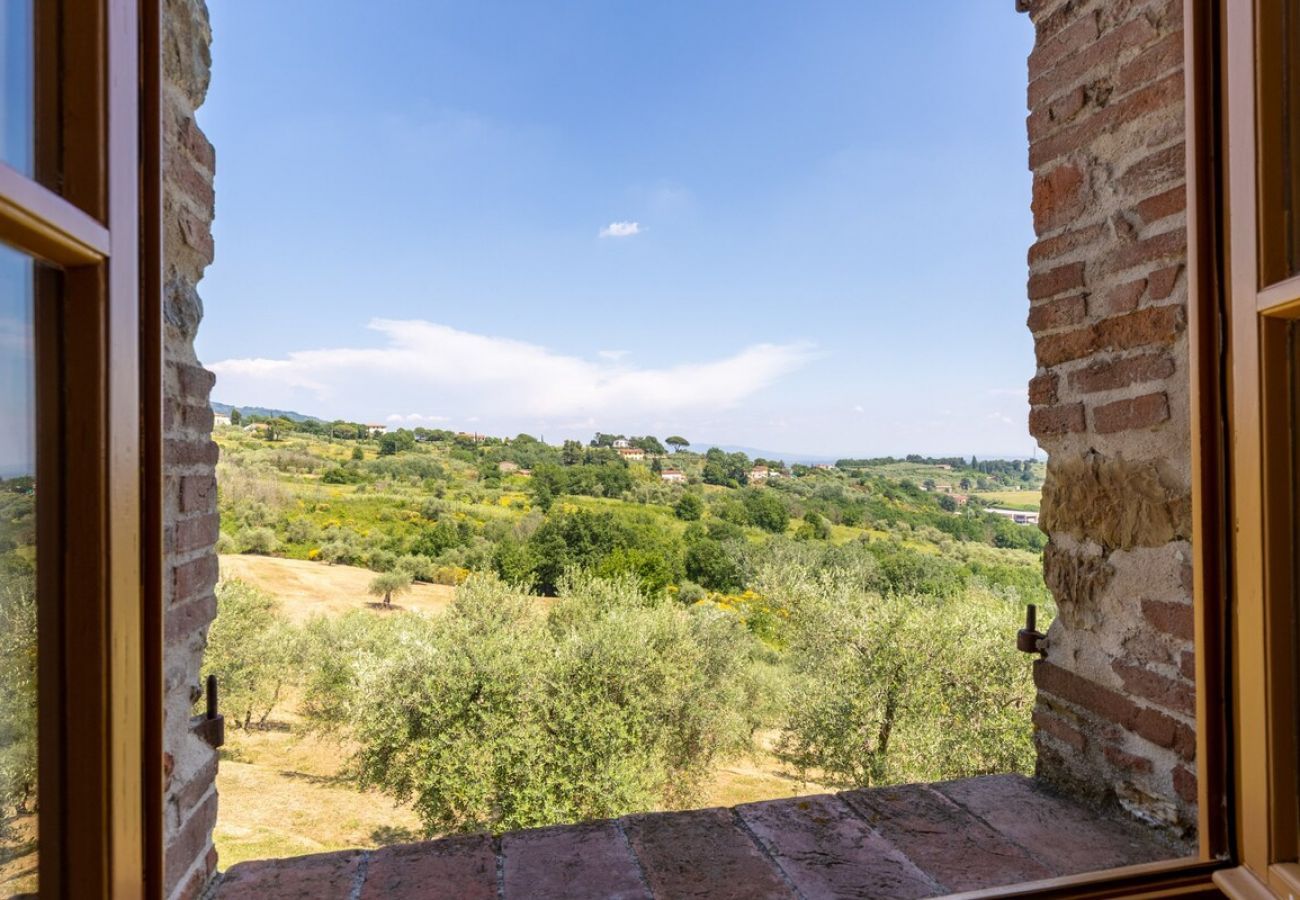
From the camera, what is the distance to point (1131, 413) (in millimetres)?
1163

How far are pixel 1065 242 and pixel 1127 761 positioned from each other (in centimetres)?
96

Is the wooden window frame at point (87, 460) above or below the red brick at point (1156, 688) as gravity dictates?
above

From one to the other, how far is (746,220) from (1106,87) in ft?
56.4

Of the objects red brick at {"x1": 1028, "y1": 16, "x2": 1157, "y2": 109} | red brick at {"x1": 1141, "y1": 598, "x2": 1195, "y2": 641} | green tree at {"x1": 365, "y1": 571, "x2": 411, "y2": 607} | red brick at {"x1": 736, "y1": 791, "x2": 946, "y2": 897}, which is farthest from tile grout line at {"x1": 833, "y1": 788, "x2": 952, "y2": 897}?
green tree at {"x1": 365, "y1": 571, "x2": 411, "y2": 607}

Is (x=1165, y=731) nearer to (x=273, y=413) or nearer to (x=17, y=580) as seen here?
(x=17, y=580)

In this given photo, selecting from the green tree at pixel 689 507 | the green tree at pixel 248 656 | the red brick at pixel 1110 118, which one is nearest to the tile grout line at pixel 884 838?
A: the red brick at pixel 1110 118

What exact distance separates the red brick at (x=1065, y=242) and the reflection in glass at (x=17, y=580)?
150cm

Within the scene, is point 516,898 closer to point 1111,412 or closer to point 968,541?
point 1111,412

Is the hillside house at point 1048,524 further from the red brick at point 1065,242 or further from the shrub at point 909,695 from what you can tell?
the shrub at point 909,695

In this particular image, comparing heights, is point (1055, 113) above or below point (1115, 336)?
above

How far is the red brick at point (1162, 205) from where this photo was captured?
106 centimetres

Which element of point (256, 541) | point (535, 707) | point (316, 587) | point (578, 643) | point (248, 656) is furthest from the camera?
point (256, 541)

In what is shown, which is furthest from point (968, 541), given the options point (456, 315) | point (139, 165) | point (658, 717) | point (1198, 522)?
point (456, 315)

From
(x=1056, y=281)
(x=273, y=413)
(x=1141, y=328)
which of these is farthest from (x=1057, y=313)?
(x=273, y=413)
